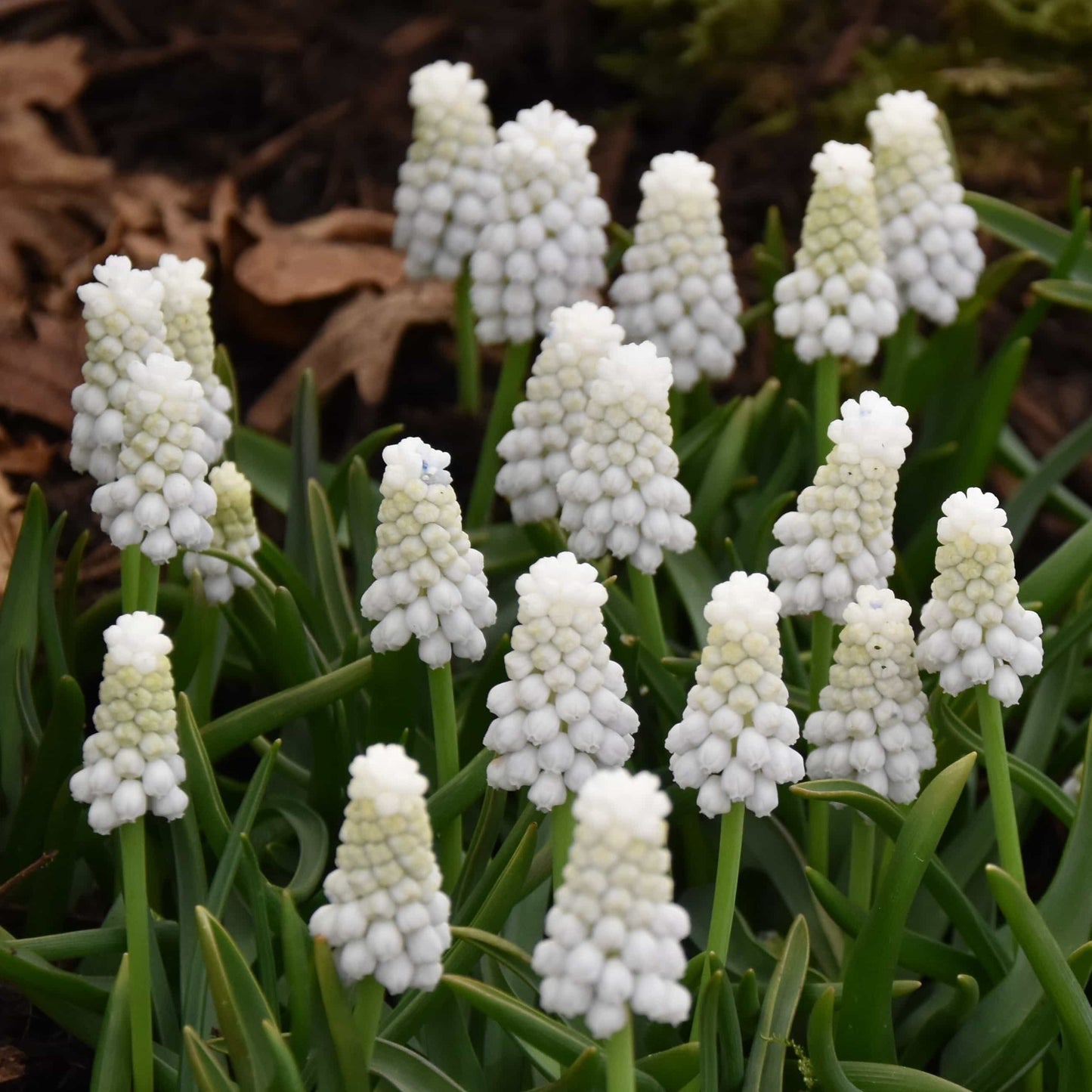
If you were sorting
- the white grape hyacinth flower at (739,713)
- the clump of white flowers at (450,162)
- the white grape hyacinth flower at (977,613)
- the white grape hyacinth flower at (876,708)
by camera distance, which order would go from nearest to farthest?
1. the white grape hyacinth flower at (739,713)
2. the white grape hyacinth flower at (977,613)
3. the white grape hyacinth flower at (876,708)
4. the clump of white flowers at (450,162)

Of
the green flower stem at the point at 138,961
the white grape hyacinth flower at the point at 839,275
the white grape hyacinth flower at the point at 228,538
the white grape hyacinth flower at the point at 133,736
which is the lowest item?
the green flower stem at the point at 138,961

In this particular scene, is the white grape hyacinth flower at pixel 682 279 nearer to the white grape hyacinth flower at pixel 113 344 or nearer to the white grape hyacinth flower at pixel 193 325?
the white grape hyacinth flower at pixel 193 325

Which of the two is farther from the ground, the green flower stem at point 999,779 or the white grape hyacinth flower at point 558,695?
the white grape hyacinth flower at point 558,695

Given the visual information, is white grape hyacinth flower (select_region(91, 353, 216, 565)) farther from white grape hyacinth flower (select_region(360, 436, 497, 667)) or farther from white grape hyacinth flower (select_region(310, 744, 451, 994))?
white grape hyacinth flower (select_region(310, 744, 451, 994))

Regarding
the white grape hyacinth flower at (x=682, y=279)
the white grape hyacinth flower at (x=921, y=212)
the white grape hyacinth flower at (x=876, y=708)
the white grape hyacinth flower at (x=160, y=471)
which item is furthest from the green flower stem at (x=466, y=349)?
the white grape hyacinth flower at (x=876, y=708)

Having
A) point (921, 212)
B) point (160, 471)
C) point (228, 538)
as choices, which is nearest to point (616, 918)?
point (160, 471)

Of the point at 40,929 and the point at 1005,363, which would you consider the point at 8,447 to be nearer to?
the point at 40,929

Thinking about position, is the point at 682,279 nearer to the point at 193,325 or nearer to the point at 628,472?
the point at 628,472

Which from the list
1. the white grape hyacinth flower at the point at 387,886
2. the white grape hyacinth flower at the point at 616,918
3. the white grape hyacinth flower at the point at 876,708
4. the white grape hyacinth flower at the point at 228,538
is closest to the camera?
the white grape hyacinth flower at the point at 616,918
